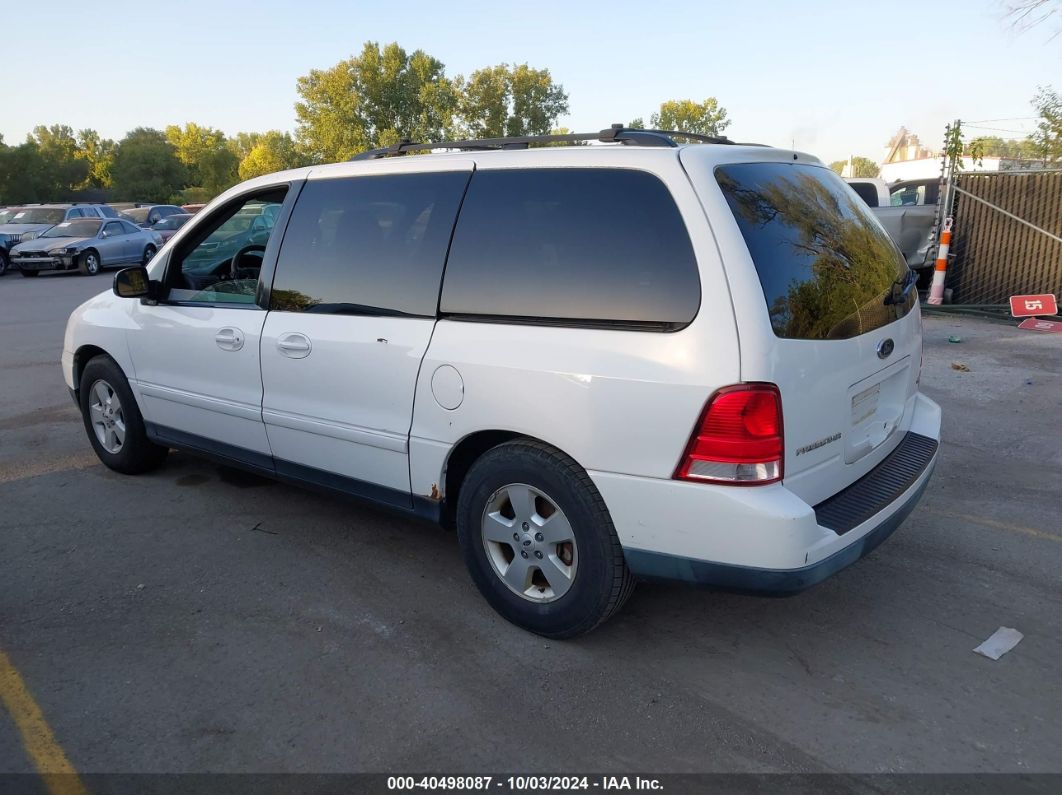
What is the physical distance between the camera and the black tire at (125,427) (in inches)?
199

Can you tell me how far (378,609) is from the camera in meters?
3.62

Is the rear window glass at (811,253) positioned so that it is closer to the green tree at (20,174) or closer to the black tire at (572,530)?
the black tire at (572,530)

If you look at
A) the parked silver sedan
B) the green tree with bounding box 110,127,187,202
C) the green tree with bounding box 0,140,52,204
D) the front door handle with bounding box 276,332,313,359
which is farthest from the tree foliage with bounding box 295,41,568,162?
the front door handle with bounding box 276,332,313,359

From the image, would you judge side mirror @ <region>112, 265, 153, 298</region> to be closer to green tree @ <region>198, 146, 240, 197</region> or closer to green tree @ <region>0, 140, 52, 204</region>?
green tree @ <region>0, 140, 52, 204</region>

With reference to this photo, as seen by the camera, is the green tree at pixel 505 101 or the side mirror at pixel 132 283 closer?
the side mirror at pixel 132 283

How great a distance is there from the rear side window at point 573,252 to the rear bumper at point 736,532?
0.60 m

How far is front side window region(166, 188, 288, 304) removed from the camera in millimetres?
4465

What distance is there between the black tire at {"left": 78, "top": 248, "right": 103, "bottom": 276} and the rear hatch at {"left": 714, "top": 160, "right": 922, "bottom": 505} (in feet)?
68.6

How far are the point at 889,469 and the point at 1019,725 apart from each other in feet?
3.46

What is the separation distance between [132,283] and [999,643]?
4.64 meters

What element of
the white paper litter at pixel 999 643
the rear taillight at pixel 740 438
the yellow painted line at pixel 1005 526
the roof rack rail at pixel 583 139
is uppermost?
the roof rack rail at pixel 583 139

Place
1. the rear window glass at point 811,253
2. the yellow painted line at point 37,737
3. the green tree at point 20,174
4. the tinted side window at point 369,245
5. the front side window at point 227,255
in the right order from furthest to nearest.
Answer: the green tree at point 20,174 → the front side window at point 227,255 → the tinted side window at point 369,245 → the rear window glass at point 811,253 → the yellow painted line at point 37,737

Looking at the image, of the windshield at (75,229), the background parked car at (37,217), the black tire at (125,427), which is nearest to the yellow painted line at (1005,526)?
the black tire at (125,427)

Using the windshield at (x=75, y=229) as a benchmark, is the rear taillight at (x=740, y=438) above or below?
below
